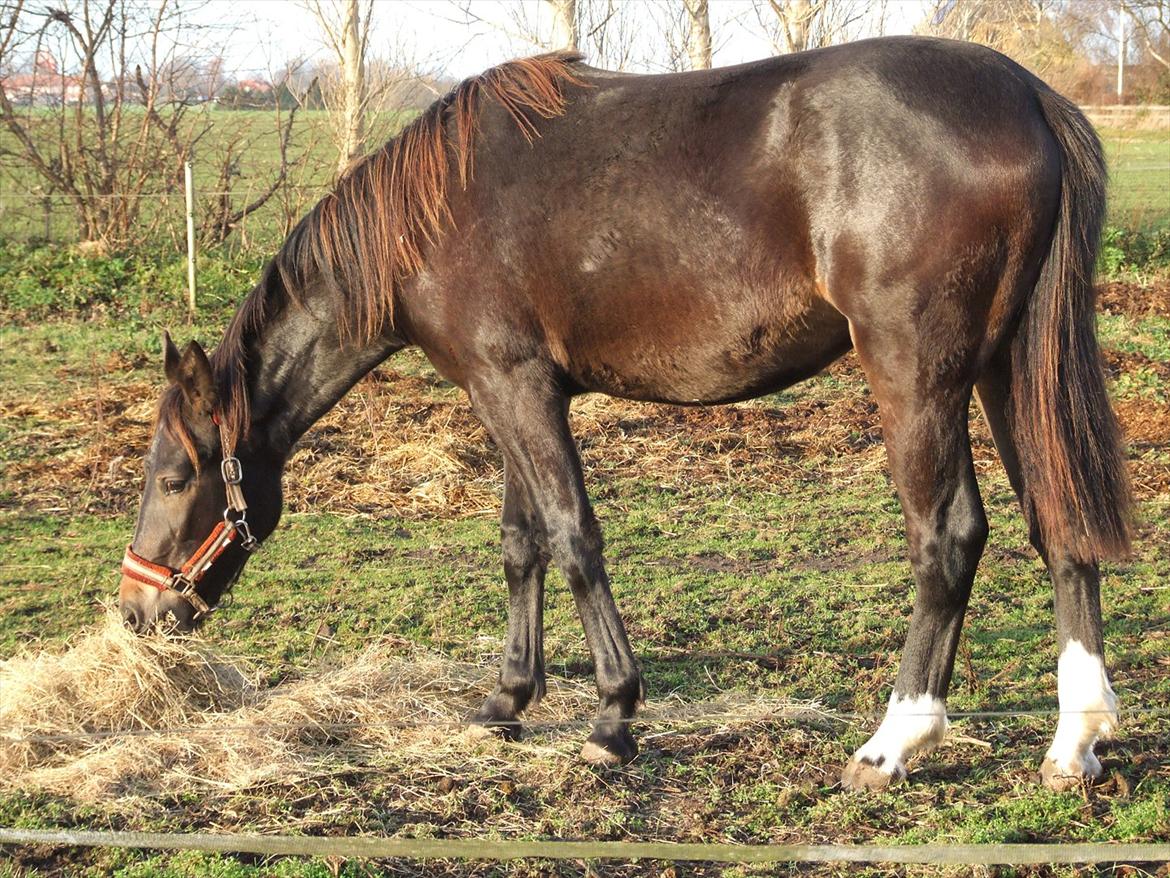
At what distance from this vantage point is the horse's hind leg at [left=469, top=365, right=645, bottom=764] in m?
3.93

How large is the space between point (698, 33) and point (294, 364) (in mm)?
10082

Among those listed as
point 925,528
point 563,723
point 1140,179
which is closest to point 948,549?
point 925,528

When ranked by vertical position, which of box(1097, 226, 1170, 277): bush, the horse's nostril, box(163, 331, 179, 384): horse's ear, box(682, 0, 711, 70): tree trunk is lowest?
the horse's nostril

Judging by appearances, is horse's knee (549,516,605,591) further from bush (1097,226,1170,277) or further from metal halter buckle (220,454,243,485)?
bush (1097,226,1170,277)

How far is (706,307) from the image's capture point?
3713mm

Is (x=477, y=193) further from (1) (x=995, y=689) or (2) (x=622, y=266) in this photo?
(1) (x=995, y=689)

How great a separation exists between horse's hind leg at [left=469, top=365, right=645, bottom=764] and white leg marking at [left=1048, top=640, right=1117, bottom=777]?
53.5 inches

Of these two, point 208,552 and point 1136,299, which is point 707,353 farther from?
point 1136,299

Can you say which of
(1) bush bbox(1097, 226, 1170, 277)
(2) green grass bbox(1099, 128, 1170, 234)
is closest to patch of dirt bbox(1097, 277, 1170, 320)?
(1) bush bbox(1097, 226, 1170, 277)

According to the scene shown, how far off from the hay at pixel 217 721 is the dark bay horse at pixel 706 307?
6.8 inches

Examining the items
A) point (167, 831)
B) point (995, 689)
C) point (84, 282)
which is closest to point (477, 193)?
point (167, 831)

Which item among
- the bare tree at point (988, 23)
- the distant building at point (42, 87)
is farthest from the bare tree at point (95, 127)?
the bare tree at point (988, 23)

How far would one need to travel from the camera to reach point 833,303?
3533 mm

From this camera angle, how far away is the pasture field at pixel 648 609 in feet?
11.6
